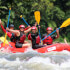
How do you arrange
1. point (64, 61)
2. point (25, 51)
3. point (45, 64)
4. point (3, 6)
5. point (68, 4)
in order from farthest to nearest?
point (68, 4) → point (3, 6) → point (25, 51) → point (64, 61) → point (45, 64)

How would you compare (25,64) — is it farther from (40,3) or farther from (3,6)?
(40,3)

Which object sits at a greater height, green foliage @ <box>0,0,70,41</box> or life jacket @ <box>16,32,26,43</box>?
green foliage @ <box>0,0,70,41</box>

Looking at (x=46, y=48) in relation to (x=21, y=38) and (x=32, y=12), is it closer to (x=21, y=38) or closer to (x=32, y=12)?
(x=21, y=38)

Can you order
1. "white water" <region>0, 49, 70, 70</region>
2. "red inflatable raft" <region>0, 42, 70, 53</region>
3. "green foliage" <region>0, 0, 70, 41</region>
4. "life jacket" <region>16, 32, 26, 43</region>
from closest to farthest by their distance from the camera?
"white water" <region>0, 49, 70, 70</region>
"red inflatable raft" <region>0, 42, 70, 53</region>
"life jacket" <region>16, 32, 26, 43</region>
"green foliage" <region>0, 0, 70, 41</region>

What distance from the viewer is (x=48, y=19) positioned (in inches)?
459

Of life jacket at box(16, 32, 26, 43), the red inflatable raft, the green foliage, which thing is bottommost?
the red inflatable raft

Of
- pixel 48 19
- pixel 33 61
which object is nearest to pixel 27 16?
pixel 48 19

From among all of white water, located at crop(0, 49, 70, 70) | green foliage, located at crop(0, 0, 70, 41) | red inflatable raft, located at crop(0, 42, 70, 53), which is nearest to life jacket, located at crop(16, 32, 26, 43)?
red inflatable raft, located at crop(0, 42, 70, 53)

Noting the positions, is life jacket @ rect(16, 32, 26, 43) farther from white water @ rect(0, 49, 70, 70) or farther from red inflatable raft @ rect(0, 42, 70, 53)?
white water @ rect(0, 49, 70, 70)

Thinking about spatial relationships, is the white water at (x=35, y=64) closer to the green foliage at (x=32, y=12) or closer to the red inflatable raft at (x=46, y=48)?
the red inflatable raft at (x=46, y=48)

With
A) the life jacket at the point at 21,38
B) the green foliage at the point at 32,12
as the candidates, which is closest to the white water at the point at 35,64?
the life jacket at the point at 21,38

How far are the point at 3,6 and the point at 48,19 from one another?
336 centimetres

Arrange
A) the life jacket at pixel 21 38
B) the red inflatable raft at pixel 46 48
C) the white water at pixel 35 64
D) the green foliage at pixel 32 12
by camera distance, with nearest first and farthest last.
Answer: the white water at pixel 35 64
the red inflatable raft at pixel 46 48
the life jacket at pixel 21 38
the green foliage at pixel 32 12

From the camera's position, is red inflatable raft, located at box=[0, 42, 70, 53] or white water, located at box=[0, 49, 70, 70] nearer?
white water, located at box=[0, 49, 70, 70]
